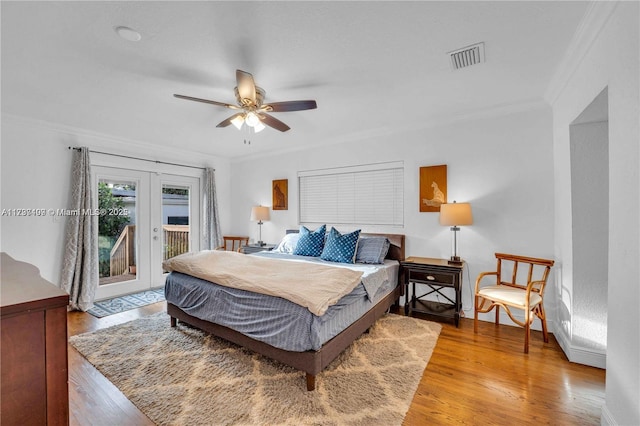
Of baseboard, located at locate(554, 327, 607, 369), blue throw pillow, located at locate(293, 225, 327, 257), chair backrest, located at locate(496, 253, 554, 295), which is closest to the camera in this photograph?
baseboard, located at locate(554, 327, 607, 369)

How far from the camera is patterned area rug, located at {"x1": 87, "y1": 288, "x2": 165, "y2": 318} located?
3.68 metres

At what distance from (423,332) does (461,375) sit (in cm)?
75

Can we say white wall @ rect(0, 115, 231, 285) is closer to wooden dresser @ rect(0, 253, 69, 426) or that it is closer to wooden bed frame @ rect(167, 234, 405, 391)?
wooden bed frame @ rect(167, 234, 405, 391)

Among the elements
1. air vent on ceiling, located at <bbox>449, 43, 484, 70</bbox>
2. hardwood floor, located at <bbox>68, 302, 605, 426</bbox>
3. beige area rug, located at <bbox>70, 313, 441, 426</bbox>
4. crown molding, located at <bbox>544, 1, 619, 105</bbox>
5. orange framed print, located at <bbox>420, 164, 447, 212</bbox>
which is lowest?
hardwood floor, located at <bbox>68, 302, 605, 426</bbox>

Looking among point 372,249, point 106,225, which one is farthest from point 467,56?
point 106,225

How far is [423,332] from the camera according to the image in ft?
9.85

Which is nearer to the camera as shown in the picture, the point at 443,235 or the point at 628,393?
the point at 628,393

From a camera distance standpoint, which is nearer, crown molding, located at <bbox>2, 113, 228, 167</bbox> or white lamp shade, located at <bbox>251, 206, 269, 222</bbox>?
crown molding, located at <bbox>2, 113, 228, 167</bbox>

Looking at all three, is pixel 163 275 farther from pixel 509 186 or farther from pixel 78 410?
pixel 509 186

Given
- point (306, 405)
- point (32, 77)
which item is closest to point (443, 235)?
point (306, 405)

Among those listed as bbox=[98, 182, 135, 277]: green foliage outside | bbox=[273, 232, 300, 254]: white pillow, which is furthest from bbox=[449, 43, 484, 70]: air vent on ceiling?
bbox=[98, 182, 135, 277]: green foliage outside

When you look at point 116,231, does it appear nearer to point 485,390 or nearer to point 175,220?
point 175,220

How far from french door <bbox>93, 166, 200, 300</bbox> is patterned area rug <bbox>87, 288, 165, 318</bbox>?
18 centimetres

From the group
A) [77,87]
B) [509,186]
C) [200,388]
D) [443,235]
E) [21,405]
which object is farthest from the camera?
[443,235]
